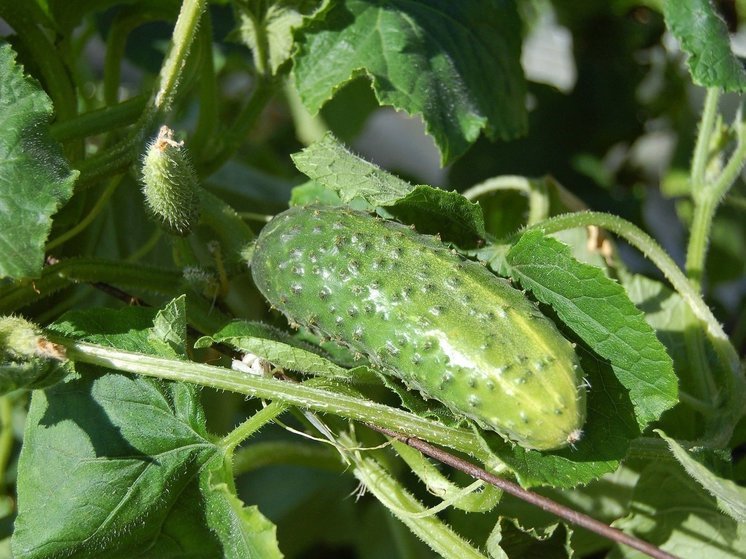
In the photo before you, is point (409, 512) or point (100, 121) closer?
point (409, 512)

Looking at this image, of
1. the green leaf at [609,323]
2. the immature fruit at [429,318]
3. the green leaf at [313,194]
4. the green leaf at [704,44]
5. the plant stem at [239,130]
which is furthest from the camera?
the plant stem at [239,130]

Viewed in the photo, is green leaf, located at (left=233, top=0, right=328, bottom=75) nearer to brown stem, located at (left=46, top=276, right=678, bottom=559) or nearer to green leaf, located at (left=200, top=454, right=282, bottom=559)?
brown stem, located at (left=46, top=276, right=678, bottom=559)

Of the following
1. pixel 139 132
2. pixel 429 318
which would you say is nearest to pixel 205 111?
pixel 139 132

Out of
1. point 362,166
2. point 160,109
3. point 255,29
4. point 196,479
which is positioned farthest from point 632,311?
point 255,29

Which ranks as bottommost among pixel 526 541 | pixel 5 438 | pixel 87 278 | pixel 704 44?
pixel 5 438

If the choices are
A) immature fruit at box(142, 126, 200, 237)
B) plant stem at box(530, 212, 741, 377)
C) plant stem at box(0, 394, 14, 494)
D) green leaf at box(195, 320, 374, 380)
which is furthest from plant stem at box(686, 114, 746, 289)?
plant stem at box(0, 394, 14, 494)

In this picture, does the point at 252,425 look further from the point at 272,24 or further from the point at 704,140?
the point at 704,140

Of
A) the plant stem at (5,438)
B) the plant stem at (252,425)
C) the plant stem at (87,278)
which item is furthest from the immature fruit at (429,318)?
the plant stem at (5,438)

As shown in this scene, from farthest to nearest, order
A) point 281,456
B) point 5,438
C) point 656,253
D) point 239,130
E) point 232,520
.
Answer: point 5,438
point 239,130
point 281,456
point 656,253
point 232,520

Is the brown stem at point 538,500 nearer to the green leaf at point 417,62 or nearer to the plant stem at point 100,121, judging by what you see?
the green leaf at point 417,62
